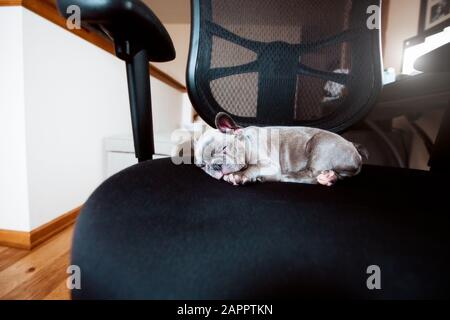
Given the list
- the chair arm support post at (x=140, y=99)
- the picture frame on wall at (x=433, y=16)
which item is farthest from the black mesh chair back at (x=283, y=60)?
the picture frame on wall at (x=433, y=16)

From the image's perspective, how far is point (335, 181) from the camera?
0.58 meters

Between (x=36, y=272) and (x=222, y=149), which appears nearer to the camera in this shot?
(x=222, y=149)

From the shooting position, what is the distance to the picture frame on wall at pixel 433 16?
167 cm


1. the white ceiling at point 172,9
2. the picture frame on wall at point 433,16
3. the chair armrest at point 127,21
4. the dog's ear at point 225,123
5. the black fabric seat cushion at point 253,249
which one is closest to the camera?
the black fabric seat cushion at point 253,249

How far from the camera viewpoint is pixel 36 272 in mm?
1162

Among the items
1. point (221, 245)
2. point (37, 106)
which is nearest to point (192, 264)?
point (221, 245)

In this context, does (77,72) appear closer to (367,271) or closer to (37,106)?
(37,106)

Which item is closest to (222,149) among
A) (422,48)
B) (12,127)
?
(12,127)

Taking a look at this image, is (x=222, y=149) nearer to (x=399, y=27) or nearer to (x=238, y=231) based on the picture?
(x=238, y=231)

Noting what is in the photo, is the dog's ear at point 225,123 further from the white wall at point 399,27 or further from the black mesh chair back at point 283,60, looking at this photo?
the white wall at point 399,27

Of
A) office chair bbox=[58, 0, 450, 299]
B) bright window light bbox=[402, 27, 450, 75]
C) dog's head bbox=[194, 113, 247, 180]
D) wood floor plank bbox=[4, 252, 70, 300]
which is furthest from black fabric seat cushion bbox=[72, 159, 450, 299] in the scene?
bright window light bbox=[402, 27, 450, 75]

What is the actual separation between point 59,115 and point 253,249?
160 centimetres

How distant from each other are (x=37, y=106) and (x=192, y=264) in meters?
1.45

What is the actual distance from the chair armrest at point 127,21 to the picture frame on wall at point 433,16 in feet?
6.33
